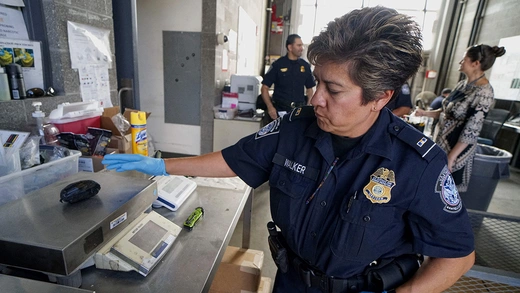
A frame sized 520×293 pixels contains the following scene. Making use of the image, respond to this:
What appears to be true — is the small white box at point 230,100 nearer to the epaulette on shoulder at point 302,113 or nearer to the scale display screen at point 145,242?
the epaulette on shoulder at point 302,113

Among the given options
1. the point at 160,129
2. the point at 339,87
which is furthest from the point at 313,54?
the point at 160,129

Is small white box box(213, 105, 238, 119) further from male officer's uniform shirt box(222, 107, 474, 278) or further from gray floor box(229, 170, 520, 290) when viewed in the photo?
male officer's uniform shirt box(222, 107, 474, 278)

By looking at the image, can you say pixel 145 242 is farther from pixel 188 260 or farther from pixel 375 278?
pixel 375 278

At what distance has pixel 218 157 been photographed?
1058mm

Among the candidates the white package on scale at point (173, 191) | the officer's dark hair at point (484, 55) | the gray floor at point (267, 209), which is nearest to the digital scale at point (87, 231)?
the white package on scale at point (173, 191)

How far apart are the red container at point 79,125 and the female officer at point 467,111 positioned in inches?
102

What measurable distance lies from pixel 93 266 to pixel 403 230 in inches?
35.6

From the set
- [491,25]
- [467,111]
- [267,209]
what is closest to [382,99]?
[467,111]

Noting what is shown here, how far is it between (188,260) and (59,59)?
131cm

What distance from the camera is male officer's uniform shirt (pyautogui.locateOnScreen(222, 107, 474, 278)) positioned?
71 cm

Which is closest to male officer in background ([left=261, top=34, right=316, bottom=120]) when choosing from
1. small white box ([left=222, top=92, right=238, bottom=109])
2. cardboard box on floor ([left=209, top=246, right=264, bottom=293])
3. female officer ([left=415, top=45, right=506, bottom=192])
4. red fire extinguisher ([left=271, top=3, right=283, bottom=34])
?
small white box ([left=222, top=92, right=238, bottom=109])

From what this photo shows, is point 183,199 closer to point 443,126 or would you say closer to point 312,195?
point 312,195

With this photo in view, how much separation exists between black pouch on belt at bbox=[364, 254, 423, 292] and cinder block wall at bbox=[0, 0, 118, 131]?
1.54m

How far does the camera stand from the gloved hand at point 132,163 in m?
1.00
